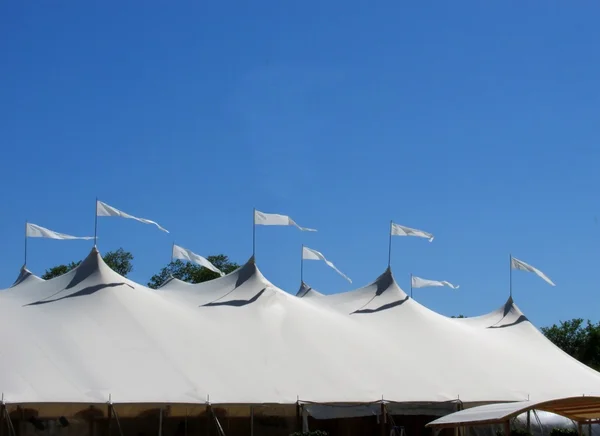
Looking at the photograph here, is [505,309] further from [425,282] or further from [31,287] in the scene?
[31,287]

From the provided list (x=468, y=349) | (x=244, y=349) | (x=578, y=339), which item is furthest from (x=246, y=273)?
(x=578, y=339)

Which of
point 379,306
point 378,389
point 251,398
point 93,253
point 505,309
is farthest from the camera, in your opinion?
point 505,309

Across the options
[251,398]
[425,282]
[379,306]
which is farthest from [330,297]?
[251,398]

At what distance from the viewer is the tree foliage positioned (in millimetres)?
53281

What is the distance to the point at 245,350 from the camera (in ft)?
82.3

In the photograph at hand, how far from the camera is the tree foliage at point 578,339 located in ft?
175

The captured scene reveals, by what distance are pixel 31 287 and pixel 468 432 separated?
12862mm

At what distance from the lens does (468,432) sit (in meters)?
26.2

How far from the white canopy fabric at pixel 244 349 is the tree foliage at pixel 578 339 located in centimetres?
2261

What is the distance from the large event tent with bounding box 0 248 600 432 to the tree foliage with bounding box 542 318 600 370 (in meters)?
22.7

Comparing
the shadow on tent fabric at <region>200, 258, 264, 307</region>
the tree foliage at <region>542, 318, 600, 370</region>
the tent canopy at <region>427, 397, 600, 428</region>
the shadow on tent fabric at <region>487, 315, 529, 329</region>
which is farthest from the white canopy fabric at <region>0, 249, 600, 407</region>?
the tree foliage at <region>542, 318, 600, 370</region>

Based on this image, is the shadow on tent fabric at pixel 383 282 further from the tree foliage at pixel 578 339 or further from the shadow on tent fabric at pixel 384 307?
the tree foliage at pixel 578 339

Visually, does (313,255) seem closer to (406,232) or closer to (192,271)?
(406,232)

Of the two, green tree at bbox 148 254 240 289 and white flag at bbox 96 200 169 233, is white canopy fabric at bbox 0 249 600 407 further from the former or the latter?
green tree at bbox 148 254 240 289
